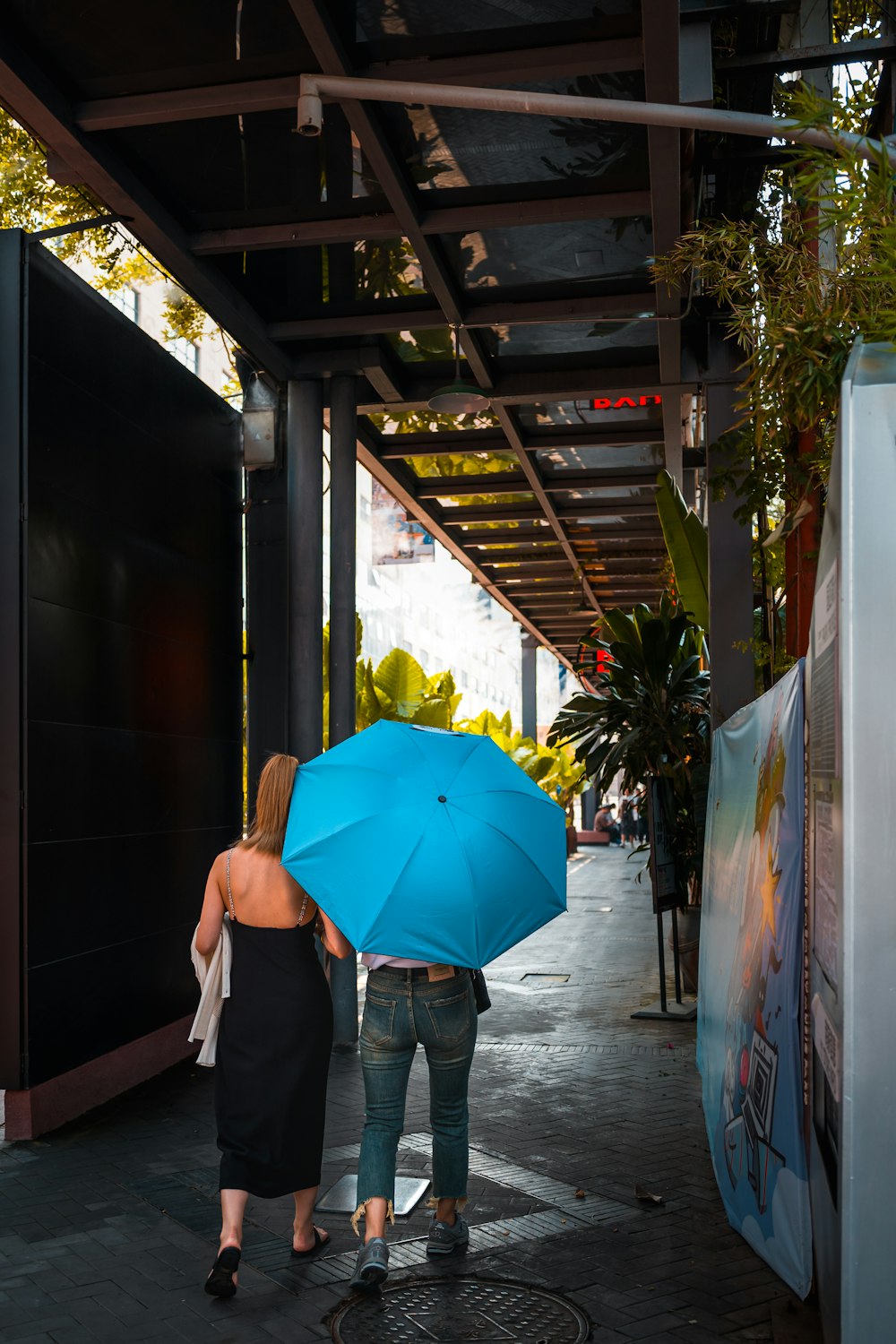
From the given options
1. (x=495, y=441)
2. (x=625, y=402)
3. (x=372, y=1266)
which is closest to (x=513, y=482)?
(x=495, y=441)

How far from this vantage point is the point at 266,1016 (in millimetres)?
4895

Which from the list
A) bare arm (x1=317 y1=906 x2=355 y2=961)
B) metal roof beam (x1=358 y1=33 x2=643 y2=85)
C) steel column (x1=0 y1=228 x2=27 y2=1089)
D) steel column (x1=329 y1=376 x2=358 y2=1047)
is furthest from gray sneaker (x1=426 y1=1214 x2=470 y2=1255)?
metal roof beam (x1=358 y1=33 x2=643 y2=85)

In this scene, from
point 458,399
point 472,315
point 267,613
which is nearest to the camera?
point 472,315

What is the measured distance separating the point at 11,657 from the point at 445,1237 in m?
3.79

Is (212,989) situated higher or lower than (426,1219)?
higher

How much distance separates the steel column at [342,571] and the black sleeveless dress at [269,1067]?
4.25 metres

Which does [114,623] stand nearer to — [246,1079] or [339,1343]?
[246,1079]

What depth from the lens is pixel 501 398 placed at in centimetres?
Answer: 962

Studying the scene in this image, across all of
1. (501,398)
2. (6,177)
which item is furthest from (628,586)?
(6,177)

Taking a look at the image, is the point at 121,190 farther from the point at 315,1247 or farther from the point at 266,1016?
the point at 315,1247

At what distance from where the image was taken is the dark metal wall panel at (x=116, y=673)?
696cm

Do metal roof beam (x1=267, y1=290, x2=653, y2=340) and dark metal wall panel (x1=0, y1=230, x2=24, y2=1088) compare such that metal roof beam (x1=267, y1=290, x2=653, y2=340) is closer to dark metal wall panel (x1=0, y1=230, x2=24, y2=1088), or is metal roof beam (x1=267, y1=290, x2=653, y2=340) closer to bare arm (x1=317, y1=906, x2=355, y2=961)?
dark metal wall panel (x1=0, y1=230, x2=24, y2=1088)

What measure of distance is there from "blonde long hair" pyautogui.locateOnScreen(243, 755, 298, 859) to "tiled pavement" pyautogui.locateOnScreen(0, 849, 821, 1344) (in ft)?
5.66

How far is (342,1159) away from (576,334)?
5847mm
